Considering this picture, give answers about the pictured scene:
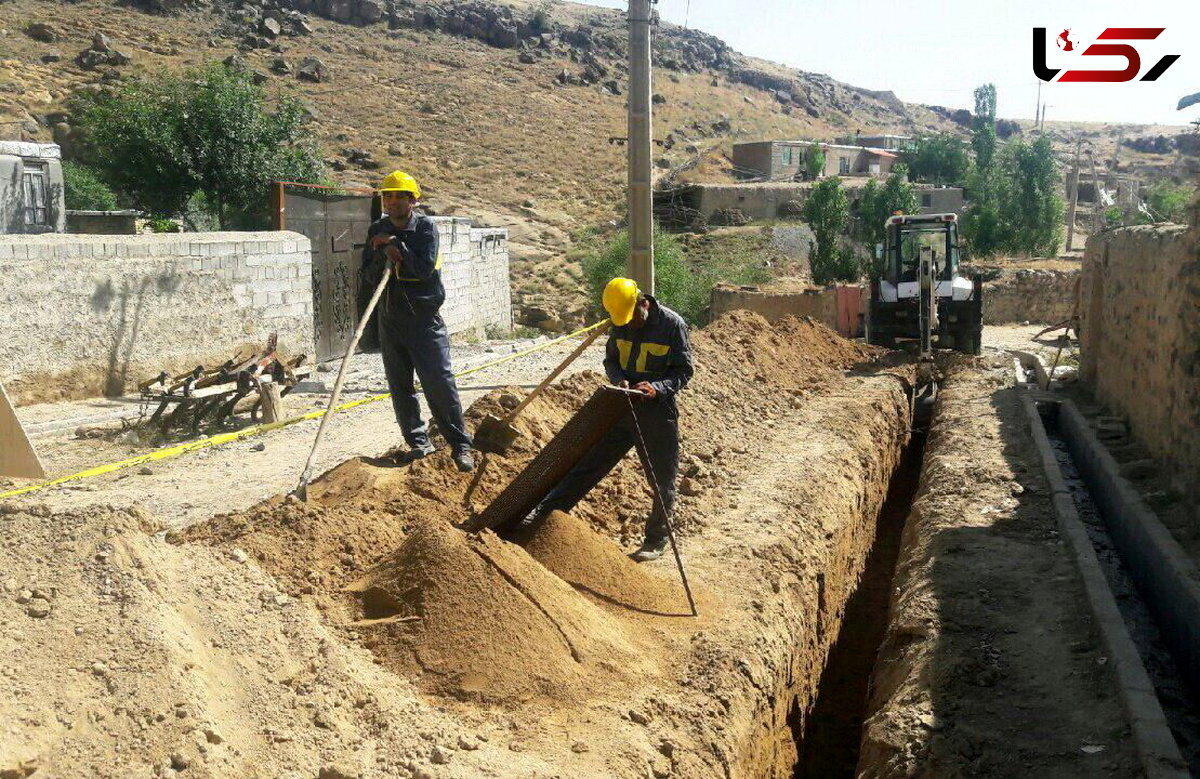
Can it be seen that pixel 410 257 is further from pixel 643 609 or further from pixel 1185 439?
pixel 1185 439

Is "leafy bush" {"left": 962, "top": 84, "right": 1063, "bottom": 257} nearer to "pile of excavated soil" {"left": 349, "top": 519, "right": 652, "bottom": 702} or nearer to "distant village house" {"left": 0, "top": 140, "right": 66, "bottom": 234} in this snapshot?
"distant village house" {"left": 0, "top": 140, "right": 66, "bottom": 234}

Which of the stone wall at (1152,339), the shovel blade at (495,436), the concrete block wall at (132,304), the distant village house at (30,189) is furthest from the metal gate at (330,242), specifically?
the stone wall at (1152,339)

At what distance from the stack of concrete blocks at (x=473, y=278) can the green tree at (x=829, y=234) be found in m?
14.8

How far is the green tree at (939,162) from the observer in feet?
181

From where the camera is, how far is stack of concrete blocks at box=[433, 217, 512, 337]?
1844 cm

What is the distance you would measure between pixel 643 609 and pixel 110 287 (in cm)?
812

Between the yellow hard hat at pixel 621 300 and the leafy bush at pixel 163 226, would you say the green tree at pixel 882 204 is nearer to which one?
the leafy bush at pixel 163 226

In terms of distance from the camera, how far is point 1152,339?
10.0 m

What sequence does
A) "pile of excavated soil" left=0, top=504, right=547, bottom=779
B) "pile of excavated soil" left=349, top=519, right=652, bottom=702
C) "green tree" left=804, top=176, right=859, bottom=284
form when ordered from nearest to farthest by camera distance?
"pile of excavated soil" left=0, top=504, right=547, bottom=779
"pile of excavated soil" left=349, top=519, right=652, bottom=702
"green tree" left=804, top=176, right=859, bottom=284

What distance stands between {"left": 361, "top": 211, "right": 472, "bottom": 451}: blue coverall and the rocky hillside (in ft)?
64.8

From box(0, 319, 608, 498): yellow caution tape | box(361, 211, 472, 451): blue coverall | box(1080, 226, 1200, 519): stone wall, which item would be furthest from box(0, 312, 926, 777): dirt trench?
box(1080, 226, 1200, 519): stone wall

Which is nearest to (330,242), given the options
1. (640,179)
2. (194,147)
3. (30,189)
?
(640,179)

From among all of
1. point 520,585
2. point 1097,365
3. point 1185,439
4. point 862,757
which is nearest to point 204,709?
point 520,585

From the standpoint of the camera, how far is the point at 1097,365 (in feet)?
43.7
